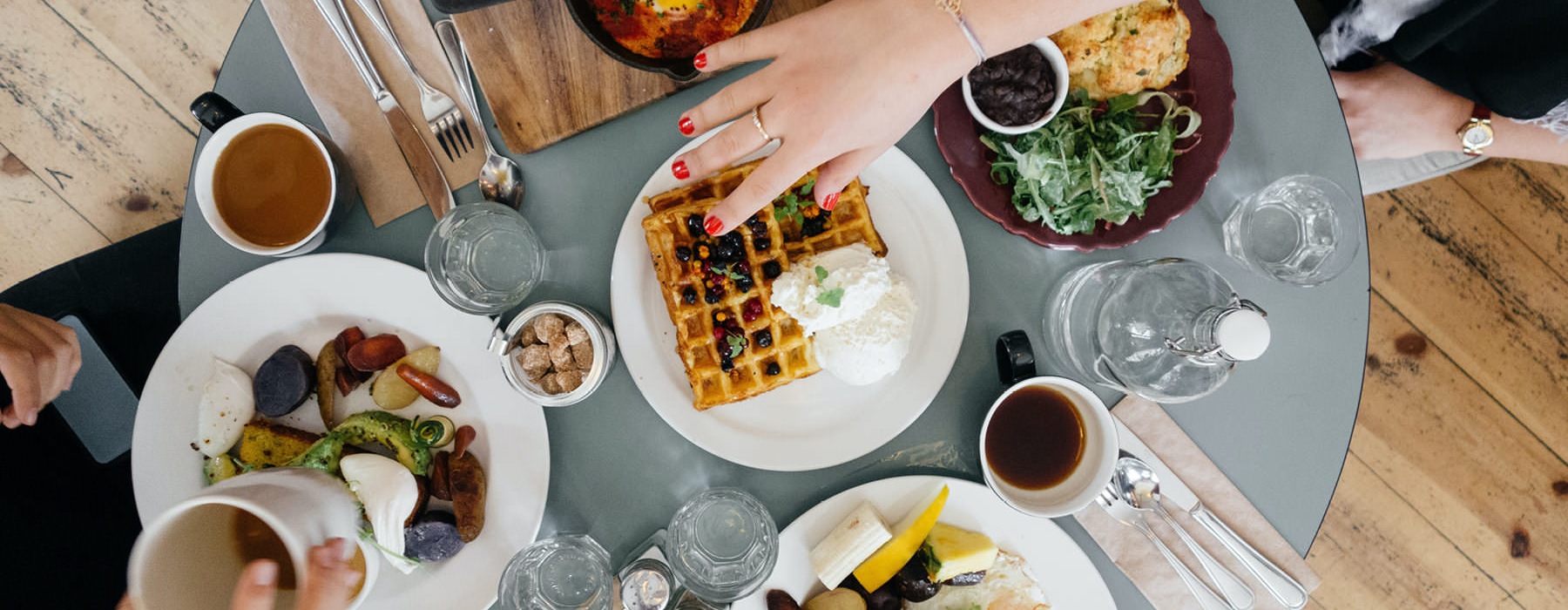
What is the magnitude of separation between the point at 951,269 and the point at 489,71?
1.12 meters

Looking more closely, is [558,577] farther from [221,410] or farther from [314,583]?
[221,410]

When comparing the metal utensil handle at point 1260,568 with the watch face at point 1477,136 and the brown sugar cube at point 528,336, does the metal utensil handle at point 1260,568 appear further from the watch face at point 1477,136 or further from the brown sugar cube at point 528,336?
the brown sugar cube at point 528,336

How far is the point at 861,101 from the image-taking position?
138 cm

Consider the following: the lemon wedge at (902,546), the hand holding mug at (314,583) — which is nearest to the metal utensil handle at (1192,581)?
the lemon wedge at (902,546)

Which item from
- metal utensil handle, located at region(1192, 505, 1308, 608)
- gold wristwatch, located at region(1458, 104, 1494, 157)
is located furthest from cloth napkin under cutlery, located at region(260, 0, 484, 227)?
gold wristwatch, located at region(1458, 104, 1494, 157)

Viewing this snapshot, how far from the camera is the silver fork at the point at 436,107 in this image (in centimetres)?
162

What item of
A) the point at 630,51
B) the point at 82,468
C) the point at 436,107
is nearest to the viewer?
the point at 630,51

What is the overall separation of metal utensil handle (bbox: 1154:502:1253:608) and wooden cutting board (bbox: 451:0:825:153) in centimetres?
144

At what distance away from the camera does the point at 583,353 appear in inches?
62.6

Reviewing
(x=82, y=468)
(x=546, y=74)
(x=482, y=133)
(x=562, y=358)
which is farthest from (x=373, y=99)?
(x=82, y=468)

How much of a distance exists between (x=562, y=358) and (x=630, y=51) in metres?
0.66

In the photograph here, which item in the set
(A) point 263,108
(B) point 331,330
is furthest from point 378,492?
(A) point 263,108

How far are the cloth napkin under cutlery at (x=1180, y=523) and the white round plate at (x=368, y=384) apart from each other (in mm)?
1280

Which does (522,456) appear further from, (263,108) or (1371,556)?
(1371,556)
